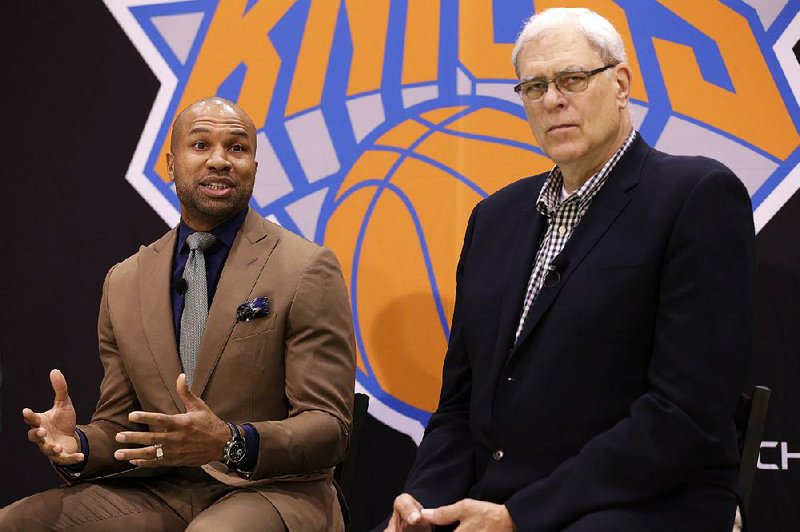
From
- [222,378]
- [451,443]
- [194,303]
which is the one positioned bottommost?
[451,443]

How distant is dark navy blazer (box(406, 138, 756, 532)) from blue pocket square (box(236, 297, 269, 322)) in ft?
2.65

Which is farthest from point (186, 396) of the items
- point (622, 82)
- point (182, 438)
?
point (622, 82)

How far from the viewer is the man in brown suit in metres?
2.51

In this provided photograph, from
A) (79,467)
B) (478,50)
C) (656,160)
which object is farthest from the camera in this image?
(478,50)

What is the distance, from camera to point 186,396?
7.35 feet

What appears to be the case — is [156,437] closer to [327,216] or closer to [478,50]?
[327,216]

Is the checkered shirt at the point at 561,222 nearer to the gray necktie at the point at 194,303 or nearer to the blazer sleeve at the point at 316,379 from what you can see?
the blazer sleeve at the point at 316,379

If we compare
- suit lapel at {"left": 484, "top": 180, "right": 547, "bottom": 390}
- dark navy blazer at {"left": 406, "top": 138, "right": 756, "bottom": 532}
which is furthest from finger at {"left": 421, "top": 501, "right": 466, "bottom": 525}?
suit lapel at {"left": 484, "top": 180, "right": 547, "bottom": 390}

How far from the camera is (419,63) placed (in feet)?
11.2

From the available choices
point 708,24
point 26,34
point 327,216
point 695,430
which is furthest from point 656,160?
point 26,34

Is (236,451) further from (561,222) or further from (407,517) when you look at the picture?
(561,222)

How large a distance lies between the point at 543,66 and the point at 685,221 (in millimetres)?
513

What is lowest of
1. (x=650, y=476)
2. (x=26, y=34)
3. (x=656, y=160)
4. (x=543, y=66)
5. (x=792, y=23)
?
(x=650, y=476)

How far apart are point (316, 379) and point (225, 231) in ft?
2.05
